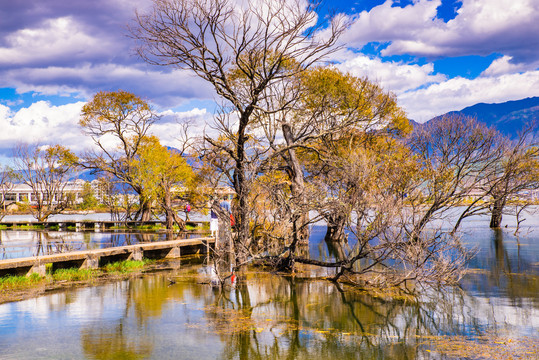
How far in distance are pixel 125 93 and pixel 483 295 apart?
115 ft

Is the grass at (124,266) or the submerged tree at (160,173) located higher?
the submerged tree at (160,173)

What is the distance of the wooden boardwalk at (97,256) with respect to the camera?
17.4 m

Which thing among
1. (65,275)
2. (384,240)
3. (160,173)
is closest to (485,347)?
(384,240)

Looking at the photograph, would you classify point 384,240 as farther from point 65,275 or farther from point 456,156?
point 456,156

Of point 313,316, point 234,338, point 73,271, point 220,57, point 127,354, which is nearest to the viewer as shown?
point 127,354

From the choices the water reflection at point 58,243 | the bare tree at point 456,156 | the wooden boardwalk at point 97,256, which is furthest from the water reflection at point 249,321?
the bare tree at point 456,156

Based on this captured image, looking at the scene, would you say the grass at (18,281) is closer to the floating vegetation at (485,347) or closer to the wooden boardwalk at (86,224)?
the floating vegetation at (485,347)

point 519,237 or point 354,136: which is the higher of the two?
point 354,136

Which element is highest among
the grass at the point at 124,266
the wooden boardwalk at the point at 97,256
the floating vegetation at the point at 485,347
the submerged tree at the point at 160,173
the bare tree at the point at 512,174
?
the submerged tree at the point at 160,173

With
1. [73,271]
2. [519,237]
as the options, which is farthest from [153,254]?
[519,237]

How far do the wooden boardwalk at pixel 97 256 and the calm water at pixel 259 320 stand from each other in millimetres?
2823

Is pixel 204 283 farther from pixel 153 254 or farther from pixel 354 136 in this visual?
pixel 354 136

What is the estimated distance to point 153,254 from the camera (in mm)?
25422

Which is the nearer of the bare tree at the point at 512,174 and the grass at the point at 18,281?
→ the grass at the point at 18,281
